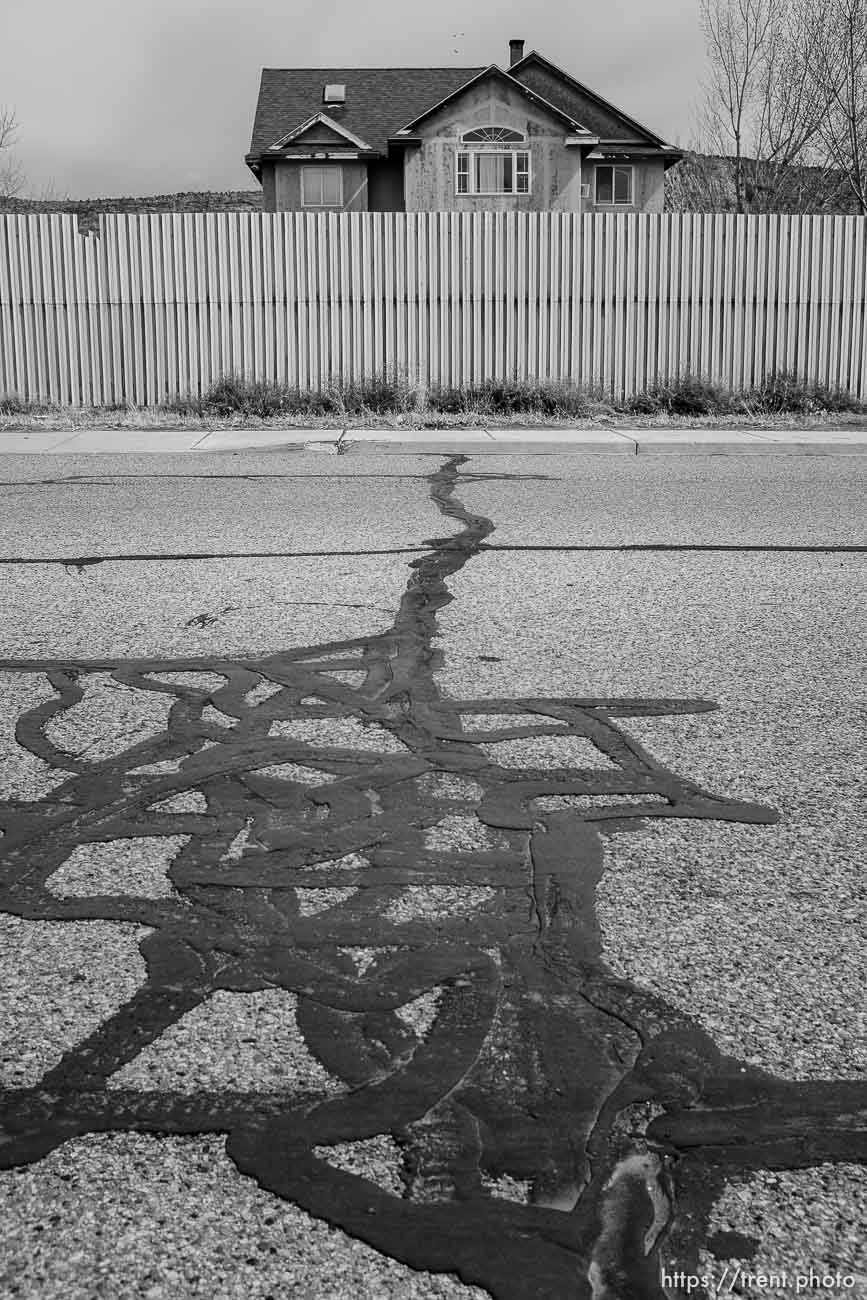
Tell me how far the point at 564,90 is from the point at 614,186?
4016 millimetres

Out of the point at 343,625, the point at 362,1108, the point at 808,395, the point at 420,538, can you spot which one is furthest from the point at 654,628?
the point at 808,395

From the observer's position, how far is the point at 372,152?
39156mm

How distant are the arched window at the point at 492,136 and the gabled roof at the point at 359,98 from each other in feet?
9.37

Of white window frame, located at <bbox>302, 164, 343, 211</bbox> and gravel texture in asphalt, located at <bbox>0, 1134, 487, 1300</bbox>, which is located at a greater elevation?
white window frame, located at <bbox>302, 164, 343, 211</bbox>

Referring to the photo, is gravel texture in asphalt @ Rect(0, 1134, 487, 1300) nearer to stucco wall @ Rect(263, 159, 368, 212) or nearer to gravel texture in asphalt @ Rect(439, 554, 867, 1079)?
gravel texture in asphalt @ Rect(439, 554, 867, 1079)

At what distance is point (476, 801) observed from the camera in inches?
142

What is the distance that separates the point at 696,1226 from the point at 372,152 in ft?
133

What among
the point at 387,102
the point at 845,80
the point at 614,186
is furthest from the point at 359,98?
the point at 845,80

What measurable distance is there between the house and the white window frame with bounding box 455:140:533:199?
0.12 feet

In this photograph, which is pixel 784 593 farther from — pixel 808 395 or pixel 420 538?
pixel 808 395

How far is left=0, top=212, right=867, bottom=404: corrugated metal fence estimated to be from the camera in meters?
16.9

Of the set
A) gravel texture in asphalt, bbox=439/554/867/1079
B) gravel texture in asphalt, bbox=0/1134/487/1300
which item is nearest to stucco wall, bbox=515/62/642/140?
gravel texture in asphalt, bbox=439/554/867/1079

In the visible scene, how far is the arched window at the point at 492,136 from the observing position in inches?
1511

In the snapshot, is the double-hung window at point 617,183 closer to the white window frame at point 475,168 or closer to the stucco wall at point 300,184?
the white window frame at point 475,168
